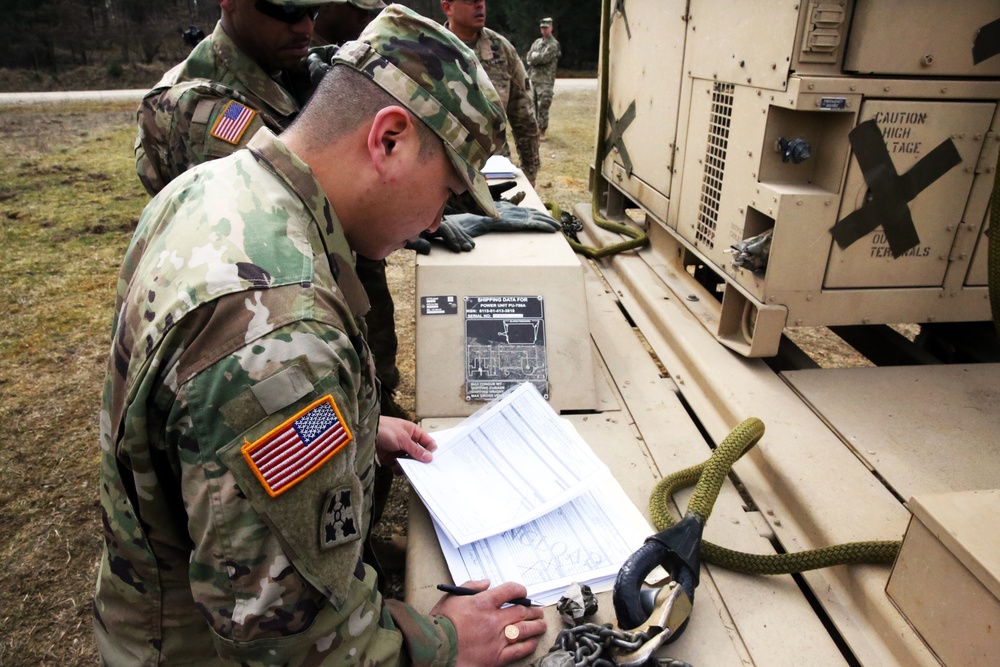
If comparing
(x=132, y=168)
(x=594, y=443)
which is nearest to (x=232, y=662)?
(x=594, y=443)

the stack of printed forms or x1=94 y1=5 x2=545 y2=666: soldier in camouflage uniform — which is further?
the stack of printed forms

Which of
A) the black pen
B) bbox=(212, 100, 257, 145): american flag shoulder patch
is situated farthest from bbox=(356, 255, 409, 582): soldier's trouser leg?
the black pen

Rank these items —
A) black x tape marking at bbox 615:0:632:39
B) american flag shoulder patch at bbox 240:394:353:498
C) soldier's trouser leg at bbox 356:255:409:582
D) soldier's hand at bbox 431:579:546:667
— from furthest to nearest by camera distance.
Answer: black x tape marking at bbox 615:0:632:39 < soldier's trouser leg at bbox 356:255:409:582 < soldier's hand at bbox 431:579:546:667 < american flag shoulder patch at bbox 240:394:353:498

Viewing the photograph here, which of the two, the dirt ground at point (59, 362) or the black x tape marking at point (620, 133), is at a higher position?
the black x tape marking at point (620, 133)

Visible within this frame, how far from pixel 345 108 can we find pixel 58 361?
3119 millimetres

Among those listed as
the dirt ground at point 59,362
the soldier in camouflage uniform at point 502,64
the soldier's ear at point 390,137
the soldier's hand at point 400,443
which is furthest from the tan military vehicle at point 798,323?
the soldier in camouflage uniform at point 502,64

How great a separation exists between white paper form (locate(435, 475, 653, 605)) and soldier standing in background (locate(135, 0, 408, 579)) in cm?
59

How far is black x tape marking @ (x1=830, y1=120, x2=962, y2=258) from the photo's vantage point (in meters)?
1.68

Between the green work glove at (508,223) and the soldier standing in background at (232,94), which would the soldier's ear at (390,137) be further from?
the green work glove at (508,223)

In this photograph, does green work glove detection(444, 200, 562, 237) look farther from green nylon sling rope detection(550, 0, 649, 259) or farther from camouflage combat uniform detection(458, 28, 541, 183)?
camouflage combat uniform detection(458, 28, 541, 183)

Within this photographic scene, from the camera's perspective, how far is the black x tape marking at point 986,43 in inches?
63.9

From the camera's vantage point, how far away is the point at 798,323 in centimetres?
185

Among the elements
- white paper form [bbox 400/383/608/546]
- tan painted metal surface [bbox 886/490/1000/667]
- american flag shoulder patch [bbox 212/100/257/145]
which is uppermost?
american flag shoulder patch [bbox 212/100/257/145]

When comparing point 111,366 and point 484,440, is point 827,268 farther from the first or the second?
point 111,366
